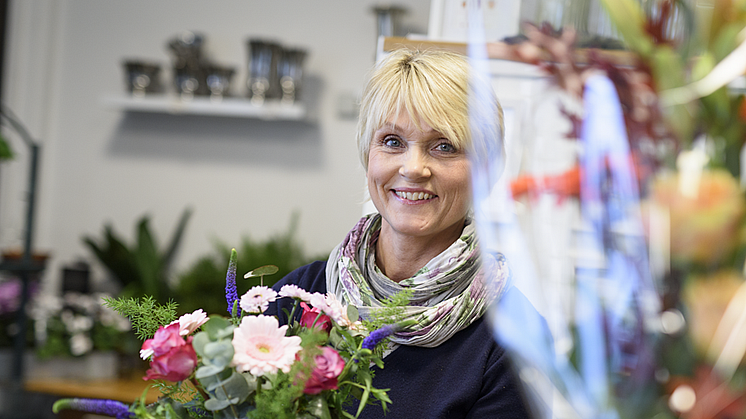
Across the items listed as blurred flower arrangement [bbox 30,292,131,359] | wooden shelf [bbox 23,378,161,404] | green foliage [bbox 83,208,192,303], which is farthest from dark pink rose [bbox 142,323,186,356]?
green foliage [bbox 83,208,192,303]

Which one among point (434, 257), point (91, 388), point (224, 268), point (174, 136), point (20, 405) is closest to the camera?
point (434, 257)

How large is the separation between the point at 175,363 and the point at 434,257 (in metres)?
0.66

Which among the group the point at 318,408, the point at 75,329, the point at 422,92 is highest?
the point at 422,92

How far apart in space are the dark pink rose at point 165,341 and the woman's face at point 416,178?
21.8 inches

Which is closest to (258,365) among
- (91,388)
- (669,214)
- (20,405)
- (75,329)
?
(669,214)

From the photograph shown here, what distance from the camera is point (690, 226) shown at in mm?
318

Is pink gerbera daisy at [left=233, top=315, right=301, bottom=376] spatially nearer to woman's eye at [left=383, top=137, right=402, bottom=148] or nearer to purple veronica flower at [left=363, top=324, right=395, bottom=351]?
purple veronica flower at [left=363, top=324, right=395, bottom=351]

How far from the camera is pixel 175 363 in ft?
1.90

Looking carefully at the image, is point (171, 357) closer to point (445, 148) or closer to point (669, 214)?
point (669, 214)

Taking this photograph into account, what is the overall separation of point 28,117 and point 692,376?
3.72 meters

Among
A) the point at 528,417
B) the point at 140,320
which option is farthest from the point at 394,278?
the point at 140,320

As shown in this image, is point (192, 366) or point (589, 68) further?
point (192, 366)

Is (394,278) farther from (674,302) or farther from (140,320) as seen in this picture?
(674,302)

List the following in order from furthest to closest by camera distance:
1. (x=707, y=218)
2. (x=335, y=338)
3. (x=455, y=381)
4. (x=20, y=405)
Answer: (x=20, y=405) < (x=455, y=381) < (x=335, y=338) < (x=707, y=218)
